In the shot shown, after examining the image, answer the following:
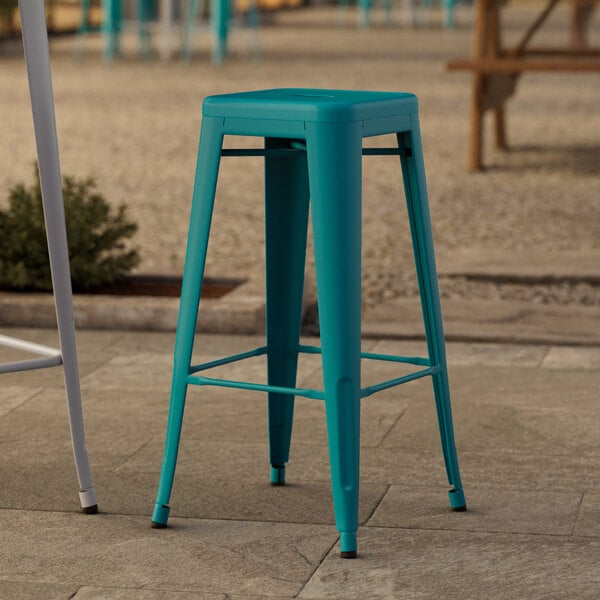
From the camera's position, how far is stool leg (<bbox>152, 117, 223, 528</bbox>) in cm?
261

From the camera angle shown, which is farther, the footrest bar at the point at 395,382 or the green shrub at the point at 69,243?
the green shrub at the point at 69,243

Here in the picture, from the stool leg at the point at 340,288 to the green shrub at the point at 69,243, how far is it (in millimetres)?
2123

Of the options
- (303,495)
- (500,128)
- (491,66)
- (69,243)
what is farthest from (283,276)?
(500,128)

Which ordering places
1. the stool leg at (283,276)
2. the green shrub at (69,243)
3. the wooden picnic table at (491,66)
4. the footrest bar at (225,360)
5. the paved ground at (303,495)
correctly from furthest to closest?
the wooden picnic table at (491,66), the green shrub at (69,243), the stool leg at (283,276), the footrest bar at (225,360), the paved ground at (303,495)

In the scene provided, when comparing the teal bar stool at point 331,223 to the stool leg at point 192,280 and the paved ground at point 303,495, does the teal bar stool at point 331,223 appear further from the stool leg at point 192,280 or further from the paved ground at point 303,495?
the paved ground at point 303,495

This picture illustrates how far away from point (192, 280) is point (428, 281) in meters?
0.44

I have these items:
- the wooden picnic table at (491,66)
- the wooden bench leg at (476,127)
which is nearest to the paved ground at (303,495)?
the wooden picnic table at (491,66)

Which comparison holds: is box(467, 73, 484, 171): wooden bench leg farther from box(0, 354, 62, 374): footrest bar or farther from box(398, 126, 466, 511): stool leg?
box(0, 354, 62, 374): footrest bar

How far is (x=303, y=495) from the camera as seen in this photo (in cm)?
292

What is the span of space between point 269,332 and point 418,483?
1.42 feet

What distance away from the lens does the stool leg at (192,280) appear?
2.61 meters

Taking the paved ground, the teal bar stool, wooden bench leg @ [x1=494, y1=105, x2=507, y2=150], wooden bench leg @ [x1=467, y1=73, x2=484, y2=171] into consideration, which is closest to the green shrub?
the paved ground

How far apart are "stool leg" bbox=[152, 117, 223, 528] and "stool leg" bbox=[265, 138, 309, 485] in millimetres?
223

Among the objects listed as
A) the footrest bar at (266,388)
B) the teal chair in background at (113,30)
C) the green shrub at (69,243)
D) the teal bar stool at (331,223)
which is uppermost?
the teal bar stool at (331,223)
